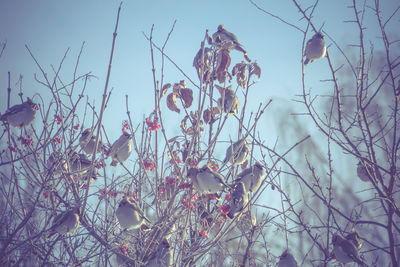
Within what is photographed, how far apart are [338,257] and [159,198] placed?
50.8 inches

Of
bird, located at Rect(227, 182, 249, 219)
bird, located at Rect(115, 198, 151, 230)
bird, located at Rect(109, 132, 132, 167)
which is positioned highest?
bird, located at Rect(109, 132, 132, 167)

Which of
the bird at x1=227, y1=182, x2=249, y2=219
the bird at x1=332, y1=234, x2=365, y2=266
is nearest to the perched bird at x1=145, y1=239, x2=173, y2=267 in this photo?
the bird at x1=227, y1=182, x2=249, y2=219

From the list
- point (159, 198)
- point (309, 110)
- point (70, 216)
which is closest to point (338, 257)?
point (309, 110)

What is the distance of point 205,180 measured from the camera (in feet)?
6.34

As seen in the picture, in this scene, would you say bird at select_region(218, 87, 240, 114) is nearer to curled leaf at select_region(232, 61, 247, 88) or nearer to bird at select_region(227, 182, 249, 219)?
curled leaf at select_region(232, 61, 247, 88)

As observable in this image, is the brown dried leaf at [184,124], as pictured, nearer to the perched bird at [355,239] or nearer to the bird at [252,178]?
the bird at [252,178]

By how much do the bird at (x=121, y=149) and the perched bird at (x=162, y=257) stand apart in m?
0.69

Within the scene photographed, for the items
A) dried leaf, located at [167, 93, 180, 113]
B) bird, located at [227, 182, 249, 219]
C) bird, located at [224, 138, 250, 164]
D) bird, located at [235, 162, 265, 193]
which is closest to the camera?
bird, located at [227, 182, 249, 219]

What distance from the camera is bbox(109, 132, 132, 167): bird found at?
93.9 inches

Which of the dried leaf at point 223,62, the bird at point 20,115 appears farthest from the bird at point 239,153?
the bird at point 20,115

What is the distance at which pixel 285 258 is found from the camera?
8.17 ft

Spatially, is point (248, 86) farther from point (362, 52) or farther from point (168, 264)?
point (168, 264)

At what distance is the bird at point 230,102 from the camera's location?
2367 mm

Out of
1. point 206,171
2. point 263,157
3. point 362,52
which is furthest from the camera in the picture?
point 263,157
